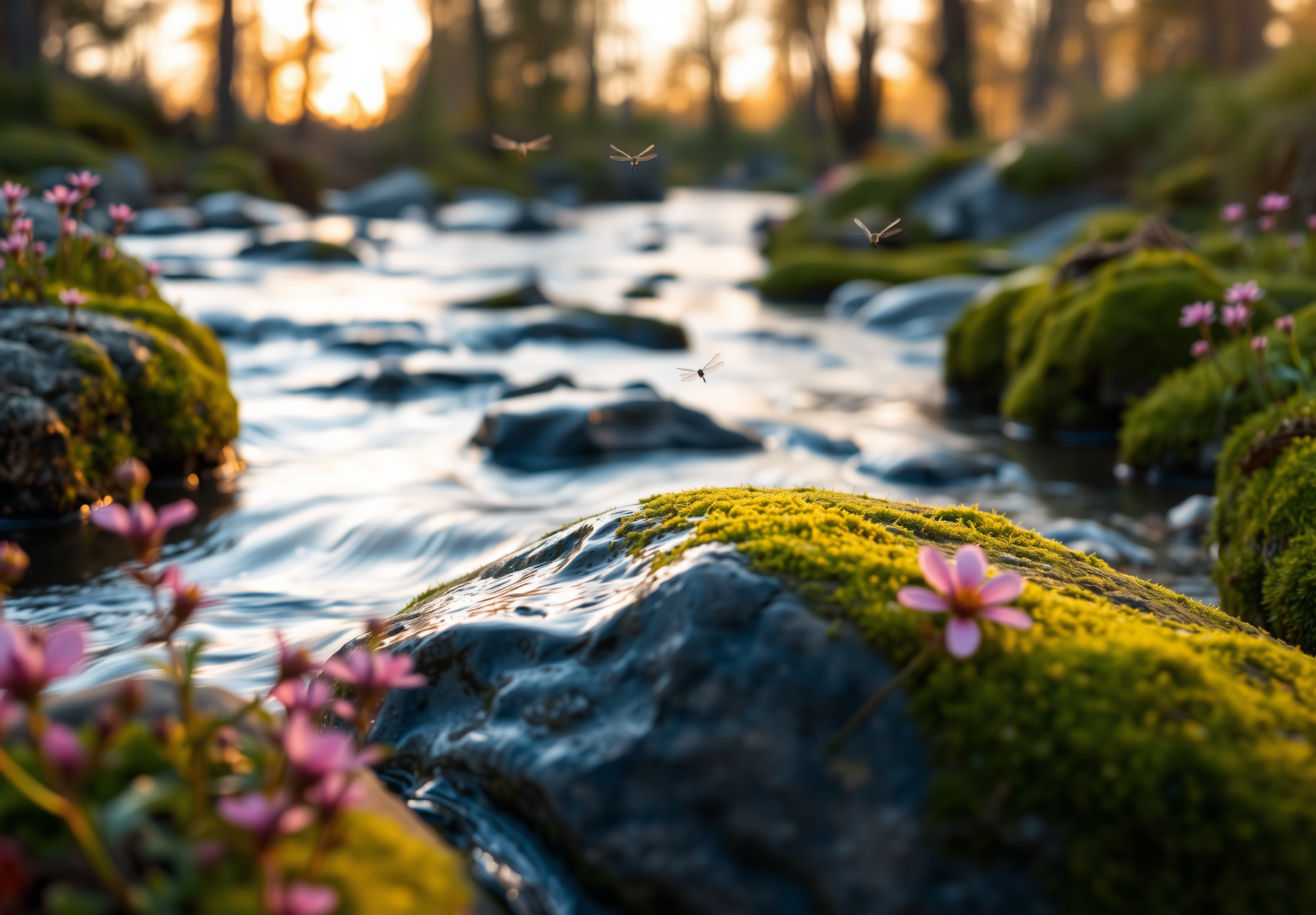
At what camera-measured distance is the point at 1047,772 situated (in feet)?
6.11

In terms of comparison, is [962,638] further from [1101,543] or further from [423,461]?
[423,461]

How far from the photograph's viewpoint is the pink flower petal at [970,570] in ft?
5.95

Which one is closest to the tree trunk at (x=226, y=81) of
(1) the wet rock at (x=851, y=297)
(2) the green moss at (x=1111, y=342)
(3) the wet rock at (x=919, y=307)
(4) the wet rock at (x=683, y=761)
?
(1) the wet rock at (x=851, y=297)

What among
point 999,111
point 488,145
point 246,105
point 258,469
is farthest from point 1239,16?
point 246,105

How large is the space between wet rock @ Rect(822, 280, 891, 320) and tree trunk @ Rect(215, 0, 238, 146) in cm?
2668

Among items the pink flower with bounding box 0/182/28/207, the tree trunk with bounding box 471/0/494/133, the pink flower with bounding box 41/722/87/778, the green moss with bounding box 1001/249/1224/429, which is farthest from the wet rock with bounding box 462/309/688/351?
the tree trunk with bounding box 471/0/494/133

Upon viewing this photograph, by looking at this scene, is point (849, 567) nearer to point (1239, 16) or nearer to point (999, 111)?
point (1239, 16)

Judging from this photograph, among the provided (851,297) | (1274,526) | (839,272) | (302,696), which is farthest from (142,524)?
(839,272)

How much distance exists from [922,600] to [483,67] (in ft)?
175

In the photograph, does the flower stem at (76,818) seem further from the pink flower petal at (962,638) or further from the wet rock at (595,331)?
the wet rock at (595,331)

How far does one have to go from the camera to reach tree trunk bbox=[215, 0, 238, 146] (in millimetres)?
33531

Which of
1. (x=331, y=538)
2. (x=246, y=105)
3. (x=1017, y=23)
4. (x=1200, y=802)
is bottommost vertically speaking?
(x=331, y=538)

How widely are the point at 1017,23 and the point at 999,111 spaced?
2370 cm

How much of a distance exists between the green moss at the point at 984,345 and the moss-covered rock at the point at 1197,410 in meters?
2.36
